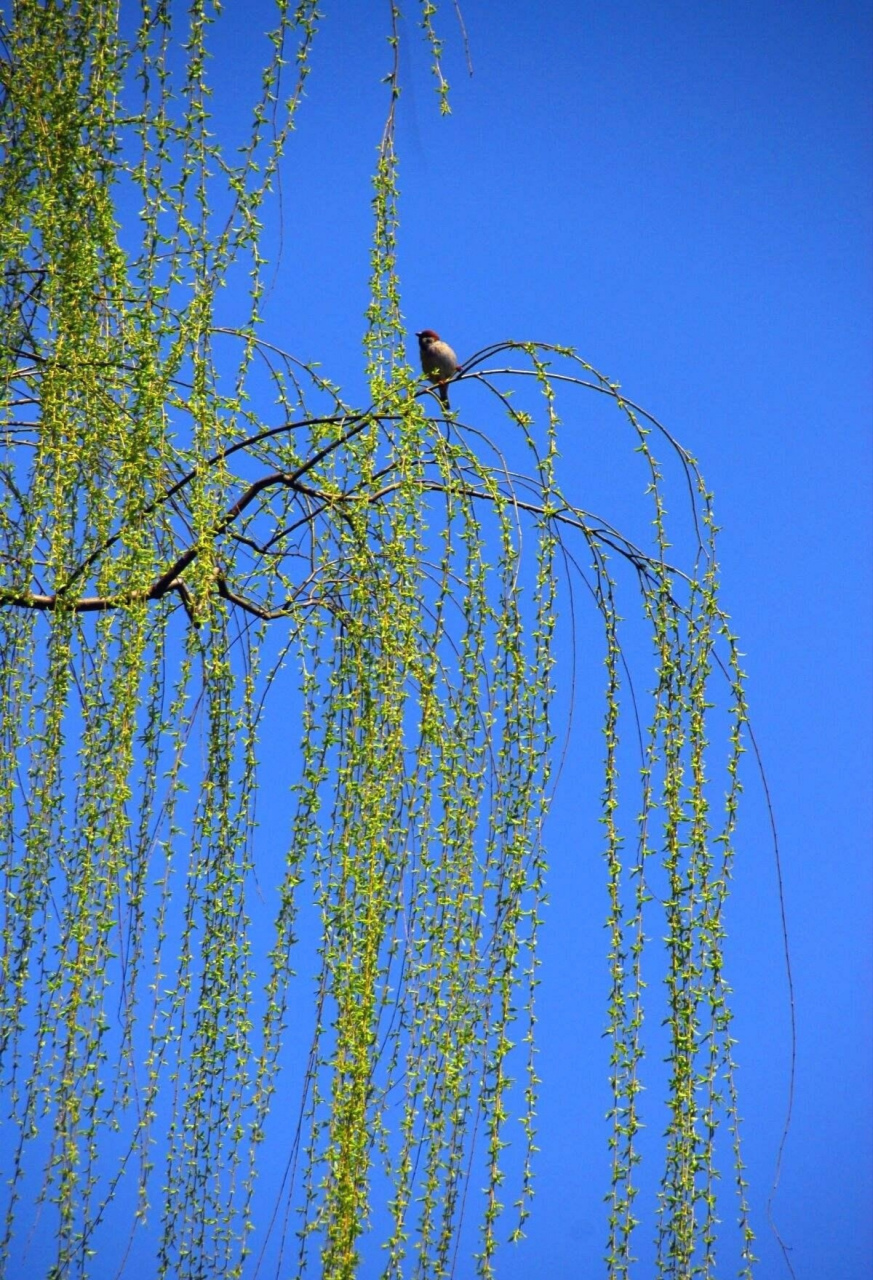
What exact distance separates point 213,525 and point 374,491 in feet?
1.11

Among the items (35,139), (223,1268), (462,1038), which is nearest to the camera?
(462,1038)

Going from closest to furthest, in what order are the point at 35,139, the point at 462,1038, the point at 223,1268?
the point at 462,1038, the point at 223,1268, the point at 35,139

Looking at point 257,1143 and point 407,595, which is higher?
point 407,595

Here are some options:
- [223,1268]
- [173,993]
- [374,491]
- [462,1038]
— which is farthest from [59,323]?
[223,1268]

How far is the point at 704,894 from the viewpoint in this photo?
245cm

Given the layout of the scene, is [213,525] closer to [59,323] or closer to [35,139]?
[59,323]

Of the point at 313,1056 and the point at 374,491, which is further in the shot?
the point at 374,491

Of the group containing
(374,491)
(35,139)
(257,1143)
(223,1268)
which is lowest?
(223,1268)

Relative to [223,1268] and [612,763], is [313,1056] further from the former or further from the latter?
[612,763]

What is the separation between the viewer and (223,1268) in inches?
97.6

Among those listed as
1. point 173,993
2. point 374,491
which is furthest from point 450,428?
point 173,993

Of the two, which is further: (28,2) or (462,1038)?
(28,2)

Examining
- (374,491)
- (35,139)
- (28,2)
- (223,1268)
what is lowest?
(223,1268)

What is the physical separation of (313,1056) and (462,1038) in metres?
0.24
